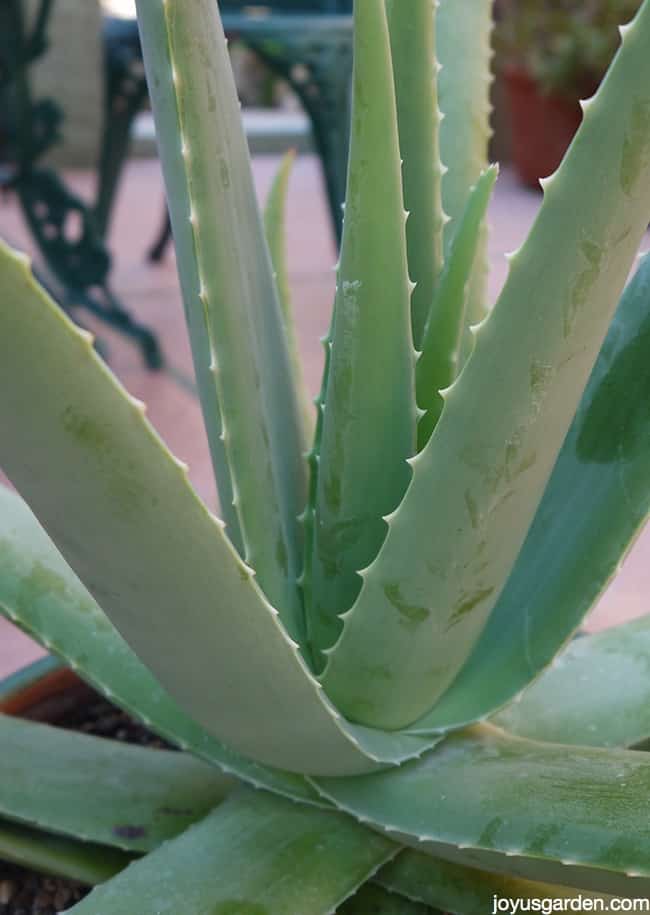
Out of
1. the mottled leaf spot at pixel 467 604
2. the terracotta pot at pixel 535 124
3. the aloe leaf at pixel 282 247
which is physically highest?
the aloe leaf at pixel 282 247

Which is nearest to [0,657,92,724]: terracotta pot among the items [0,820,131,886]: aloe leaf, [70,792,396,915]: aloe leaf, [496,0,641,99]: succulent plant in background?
[0,820,131,886]: aloe leaf

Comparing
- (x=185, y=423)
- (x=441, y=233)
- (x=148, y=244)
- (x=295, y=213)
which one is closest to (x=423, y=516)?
(x=441, y=233)

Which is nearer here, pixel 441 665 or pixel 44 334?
pixel 44 334

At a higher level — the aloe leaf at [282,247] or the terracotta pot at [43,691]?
the aloe leaf at [282,247]

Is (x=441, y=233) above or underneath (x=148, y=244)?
above

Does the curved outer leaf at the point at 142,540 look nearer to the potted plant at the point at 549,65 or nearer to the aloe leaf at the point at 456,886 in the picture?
the aloe leaf at the point at 456,886

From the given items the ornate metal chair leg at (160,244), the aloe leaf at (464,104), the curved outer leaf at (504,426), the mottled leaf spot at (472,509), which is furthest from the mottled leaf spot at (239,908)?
the ornate metal chair leg at (160,244)

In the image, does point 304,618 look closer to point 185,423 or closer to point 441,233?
point 441,233
